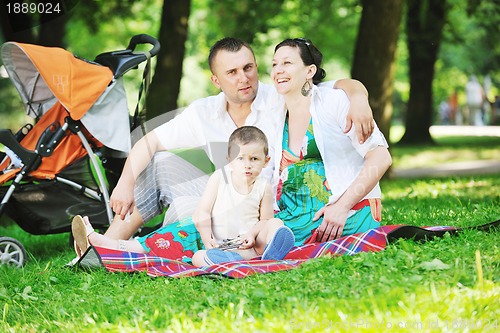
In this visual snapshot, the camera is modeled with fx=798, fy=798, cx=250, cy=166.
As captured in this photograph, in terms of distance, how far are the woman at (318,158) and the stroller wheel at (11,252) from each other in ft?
5.98

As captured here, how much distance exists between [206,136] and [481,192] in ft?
13.8

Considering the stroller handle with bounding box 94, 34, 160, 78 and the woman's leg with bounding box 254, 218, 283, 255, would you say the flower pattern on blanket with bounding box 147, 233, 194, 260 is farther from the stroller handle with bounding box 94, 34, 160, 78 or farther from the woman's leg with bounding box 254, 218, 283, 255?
the stroller handle with bounding box 94, 34, 160, 78

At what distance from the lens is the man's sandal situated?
14.9ft

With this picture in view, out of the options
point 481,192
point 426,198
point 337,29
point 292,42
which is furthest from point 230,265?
point 337,29

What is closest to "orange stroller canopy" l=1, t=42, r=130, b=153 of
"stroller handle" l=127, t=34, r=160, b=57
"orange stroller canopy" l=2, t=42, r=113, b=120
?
"orange stroller canopy" l=2, t=42, r=113, b=120

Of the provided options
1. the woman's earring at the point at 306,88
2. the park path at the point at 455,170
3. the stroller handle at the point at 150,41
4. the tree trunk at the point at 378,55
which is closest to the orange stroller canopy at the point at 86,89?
the stroller handle at the point at 150,41

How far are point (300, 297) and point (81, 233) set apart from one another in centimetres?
172

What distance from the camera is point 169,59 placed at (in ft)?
34.1

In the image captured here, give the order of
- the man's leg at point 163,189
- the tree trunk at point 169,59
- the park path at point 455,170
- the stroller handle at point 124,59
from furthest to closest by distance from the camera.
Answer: the park path at point 455,170, the tree trunk at point 169,59, the stroller handle at point 124,59, the man's leg at point 163,189

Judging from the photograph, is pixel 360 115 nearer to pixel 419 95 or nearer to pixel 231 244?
pixel 231 244

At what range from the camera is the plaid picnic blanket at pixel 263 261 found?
4.00 meters

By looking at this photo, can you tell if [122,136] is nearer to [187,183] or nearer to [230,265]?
[187,183]

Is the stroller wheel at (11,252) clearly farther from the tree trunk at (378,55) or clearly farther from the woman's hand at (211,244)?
the tree trunk at (378,55)

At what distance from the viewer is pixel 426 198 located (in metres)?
7.20
